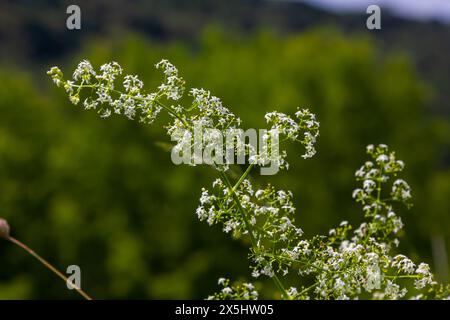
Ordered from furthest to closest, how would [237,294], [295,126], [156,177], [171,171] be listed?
[171,171] → [156,177] → [295,126] → [237,294]

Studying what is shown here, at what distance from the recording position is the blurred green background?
21859mm

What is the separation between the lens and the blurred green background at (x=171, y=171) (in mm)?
21859

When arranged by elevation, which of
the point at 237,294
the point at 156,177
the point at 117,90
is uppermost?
the point at 156,177

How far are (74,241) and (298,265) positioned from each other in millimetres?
20202

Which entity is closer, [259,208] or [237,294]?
[237,294]

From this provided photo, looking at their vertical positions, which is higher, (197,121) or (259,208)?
(197,121)

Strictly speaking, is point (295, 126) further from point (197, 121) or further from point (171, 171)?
point (171, 171)

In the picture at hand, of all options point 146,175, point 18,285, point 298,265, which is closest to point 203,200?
point 298,265

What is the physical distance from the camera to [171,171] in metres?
23.3

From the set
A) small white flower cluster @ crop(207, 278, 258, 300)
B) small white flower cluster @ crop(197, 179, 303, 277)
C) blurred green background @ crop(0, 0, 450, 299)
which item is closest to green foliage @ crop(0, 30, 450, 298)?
blurred green background @ crop(0, 0, 450, 299)

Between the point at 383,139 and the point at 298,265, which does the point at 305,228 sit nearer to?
the point at 383,139

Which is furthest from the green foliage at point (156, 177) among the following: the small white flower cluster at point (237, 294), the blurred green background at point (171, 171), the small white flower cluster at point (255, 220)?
the small white flower cluster at point (237, 294)

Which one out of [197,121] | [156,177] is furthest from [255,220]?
[156,177]

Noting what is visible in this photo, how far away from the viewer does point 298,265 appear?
2240 mm
